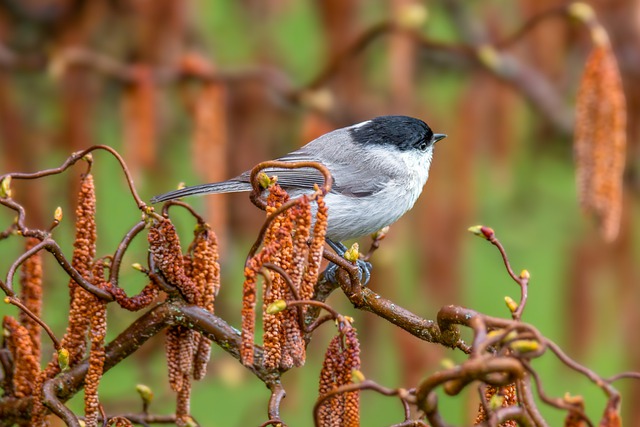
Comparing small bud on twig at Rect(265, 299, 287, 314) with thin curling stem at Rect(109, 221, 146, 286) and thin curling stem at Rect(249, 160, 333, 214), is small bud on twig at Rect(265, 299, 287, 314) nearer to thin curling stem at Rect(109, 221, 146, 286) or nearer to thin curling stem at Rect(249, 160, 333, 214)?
thin curling stem at Rect(249, 160, 333, 214)

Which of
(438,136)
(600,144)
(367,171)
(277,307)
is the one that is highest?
(438,136)

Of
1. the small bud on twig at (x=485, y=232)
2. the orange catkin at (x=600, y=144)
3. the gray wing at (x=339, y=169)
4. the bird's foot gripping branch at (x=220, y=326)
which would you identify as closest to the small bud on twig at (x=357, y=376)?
the bird's foot gripping branch at (x=220, y=326)

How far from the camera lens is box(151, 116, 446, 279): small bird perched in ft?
10.2

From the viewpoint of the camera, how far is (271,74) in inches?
128

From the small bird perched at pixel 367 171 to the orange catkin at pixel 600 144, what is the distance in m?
0.74

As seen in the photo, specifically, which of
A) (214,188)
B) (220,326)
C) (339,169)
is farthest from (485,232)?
(339,169)

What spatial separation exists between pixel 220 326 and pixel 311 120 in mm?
1708

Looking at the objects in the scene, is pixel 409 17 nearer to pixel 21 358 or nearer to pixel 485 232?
pixel 485 232

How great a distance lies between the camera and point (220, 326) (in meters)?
1.68

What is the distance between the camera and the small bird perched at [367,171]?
3.12 metres

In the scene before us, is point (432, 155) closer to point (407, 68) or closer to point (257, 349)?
point (407, 68)

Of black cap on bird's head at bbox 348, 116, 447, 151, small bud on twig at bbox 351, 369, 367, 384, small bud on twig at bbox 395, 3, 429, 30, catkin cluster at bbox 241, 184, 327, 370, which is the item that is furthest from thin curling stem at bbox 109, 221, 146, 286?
black cap on bird's head at bbox 348, 116, 447, 151

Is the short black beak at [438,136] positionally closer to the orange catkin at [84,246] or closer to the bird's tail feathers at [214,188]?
the bird's tail feathers at [214,188]

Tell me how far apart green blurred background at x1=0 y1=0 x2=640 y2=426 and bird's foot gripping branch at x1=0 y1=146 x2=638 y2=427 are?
3.94 ft
